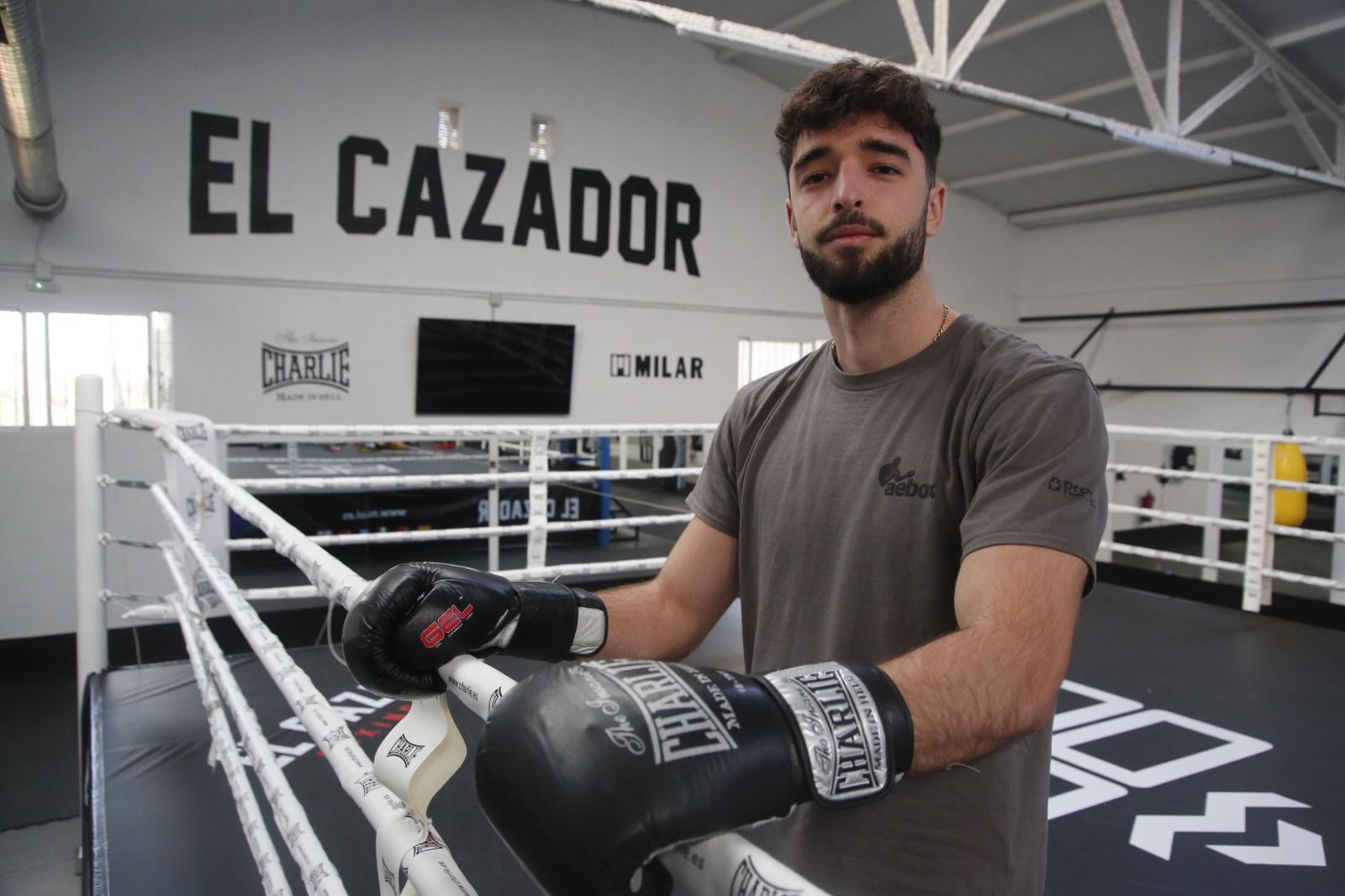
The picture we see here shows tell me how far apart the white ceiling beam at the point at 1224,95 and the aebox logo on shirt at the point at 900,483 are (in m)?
6.24

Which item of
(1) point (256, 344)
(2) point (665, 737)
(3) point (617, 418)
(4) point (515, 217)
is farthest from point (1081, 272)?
(2) point (665, 737)

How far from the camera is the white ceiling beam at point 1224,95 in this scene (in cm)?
587

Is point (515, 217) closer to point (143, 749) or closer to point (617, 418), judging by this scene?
point (617, 418)

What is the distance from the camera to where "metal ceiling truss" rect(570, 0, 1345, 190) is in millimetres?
4496

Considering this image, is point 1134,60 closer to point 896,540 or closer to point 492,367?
point 492,367

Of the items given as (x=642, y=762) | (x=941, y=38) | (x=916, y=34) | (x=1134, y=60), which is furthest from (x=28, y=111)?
(x=1134, y=60)

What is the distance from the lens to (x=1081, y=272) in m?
10.1

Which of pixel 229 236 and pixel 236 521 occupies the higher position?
pixel 229 236

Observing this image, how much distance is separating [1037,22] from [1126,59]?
706mm

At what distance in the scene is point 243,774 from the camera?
1357 millimetres

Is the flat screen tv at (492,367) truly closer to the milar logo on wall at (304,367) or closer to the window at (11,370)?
the milar logo on wall at (304,367)

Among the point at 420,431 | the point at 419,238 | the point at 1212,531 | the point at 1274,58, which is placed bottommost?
the point at 1212,531

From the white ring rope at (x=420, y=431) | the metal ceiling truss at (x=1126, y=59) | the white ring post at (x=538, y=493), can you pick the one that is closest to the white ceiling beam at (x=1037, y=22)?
the metal ceiling truss at (x=1126, y=59)

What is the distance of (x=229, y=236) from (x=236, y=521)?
202 cm
